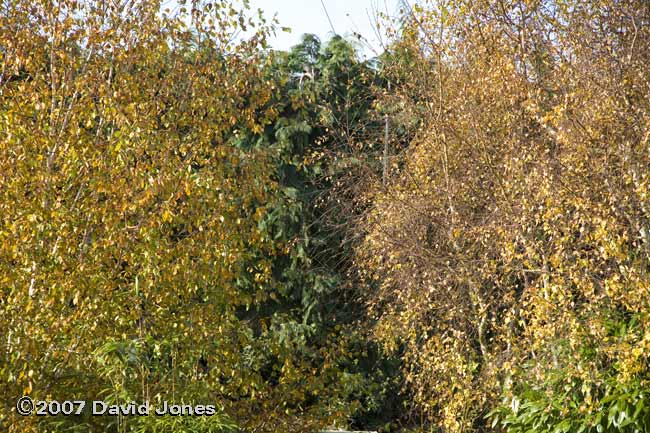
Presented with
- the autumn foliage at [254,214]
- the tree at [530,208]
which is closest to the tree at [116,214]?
the autumn foliage at [254,214]

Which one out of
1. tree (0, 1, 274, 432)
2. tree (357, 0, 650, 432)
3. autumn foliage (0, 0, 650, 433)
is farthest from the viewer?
tree (357, 0, 650, 432)

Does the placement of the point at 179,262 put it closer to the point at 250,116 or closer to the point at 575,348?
the point at 250,116

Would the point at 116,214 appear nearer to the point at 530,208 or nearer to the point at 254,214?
the point at 254,214

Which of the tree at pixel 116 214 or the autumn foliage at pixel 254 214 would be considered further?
the autumn foliage at pixel 254 214

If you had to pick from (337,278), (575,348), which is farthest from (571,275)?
(337,278)

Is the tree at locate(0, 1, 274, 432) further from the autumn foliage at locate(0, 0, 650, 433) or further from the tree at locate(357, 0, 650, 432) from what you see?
the tree at locate(357, 0, 650, 432)

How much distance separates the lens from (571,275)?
4.50 m

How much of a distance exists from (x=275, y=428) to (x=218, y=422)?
127 cm

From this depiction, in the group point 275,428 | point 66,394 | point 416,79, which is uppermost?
point 416,79

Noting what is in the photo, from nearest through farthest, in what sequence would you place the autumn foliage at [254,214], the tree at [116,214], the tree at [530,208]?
the tree at [116,214]
the autumn foliage at [254,214]
the tree at [530,208]

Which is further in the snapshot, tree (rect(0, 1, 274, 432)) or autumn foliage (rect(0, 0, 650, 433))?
autumn foliage (rect(0, 0, 650, 433))

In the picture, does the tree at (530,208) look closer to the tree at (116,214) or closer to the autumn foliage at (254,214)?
the autumn foliage at (254,214)

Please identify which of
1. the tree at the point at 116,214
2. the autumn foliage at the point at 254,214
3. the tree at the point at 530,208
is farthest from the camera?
the tree at the point at 530,208

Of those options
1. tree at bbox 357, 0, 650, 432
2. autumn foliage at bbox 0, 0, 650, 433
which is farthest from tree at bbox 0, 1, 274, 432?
tree at bbox 357, 0, 650, 432
